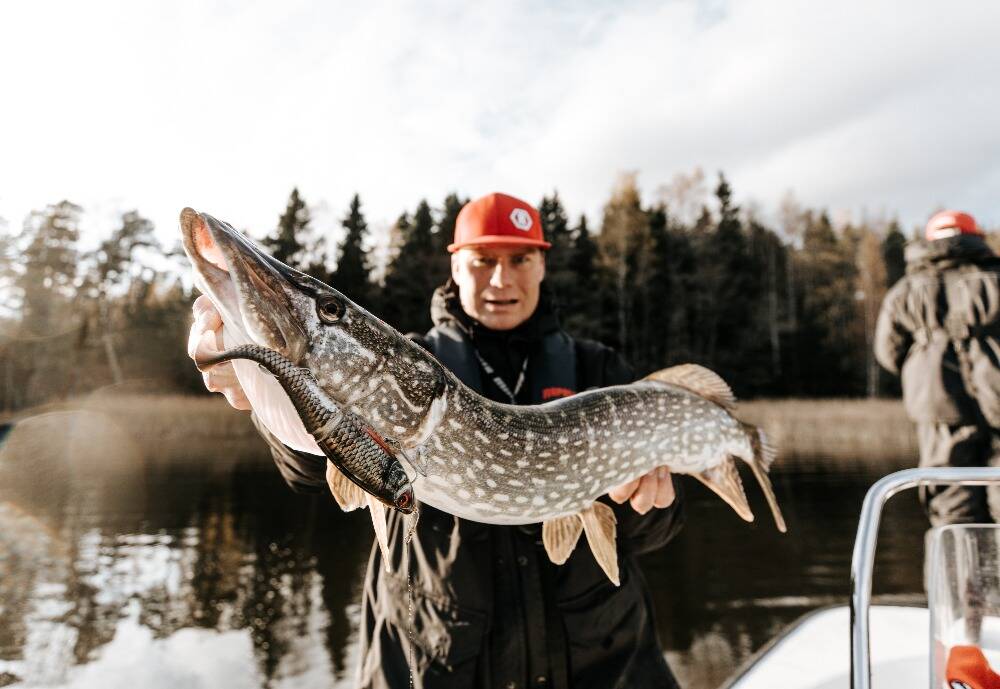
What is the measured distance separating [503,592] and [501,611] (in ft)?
0.15

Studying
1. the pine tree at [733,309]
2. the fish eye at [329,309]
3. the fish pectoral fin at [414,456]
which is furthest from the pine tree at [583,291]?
the fish eye at [329,309]

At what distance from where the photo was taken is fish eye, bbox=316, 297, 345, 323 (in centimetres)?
114

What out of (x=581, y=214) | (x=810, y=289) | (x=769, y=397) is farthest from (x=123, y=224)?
(x=810, y=289)

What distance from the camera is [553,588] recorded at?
5.90ft

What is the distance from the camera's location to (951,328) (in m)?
3.56

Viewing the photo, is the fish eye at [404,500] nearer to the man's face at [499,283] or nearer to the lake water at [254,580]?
the man's face at [499,283]

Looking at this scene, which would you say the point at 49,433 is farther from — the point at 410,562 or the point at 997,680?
the point at 997,680

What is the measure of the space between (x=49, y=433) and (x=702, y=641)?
1628 centimetres

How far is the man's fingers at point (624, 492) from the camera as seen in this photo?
1.73 meters

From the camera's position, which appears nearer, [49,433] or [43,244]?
[49,433]

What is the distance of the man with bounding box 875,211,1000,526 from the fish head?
10.0 ft

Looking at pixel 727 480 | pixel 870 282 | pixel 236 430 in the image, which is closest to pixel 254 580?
pixel 727 480

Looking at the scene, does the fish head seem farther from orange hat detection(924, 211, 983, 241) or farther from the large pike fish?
orange hat detection(924, 211, 983, 241)

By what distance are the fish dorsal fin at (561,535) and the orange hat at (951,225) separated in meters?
3.17
